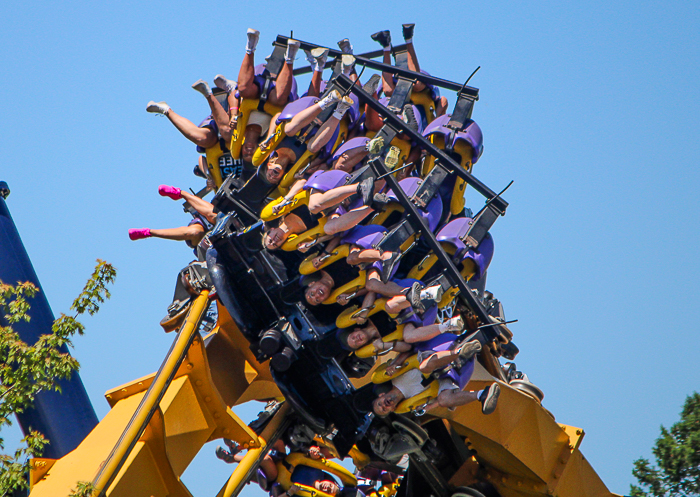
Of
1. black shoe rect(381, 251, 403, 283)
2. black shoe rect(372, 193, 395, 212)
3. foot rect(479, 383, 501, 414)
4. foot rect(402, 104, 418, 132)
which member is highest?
foot rect(402, 104, 418, 132)

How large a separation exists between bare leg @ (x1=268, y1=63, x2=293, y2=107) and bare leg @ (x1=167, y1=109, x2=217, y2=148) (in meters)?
1.32

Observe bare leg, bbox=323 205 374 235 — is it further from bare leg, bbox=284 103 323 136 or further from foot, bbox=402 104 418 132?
foot, bbox=402 104 418 132

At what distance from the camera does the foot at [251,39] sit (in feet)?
37.2

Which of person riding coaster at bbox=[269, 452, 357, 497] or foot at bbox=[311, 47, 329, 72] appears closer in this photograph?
foot at bbox=[311, 47, 329, 72]

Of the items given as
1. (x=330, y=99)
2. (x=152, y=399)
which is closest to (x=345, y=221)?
(x=330, y=99)

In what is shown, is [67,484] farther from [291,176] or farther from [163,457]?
[291,176]

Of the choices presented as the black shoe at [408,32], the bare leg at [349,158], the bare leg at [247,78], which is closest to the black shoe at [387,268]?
the bare leg at [349,158]

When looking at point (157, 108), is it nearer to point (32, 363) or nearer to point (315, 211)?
point (315, 211)

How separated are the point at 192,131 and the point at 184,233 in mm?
1467

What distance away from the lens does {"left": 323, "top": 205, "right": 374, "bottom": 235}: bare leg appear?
10.3m

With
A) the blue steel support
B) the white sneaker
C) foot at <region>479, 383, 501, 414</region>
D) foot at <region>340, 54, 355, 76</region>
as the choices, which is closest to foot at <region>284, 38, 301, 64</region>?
foot at <region>340, 54, 355, 76</region>

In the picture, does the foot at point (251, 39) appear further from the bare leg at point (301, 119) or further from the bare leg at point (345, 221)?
the bare leg at point (345, 221)

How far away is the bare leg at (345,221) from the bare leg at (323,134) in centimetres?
123

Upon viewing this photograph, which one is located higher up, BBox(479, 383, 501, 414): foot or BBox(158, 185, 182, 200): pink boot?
BBox(158, 185, 182, 200): pink boot
